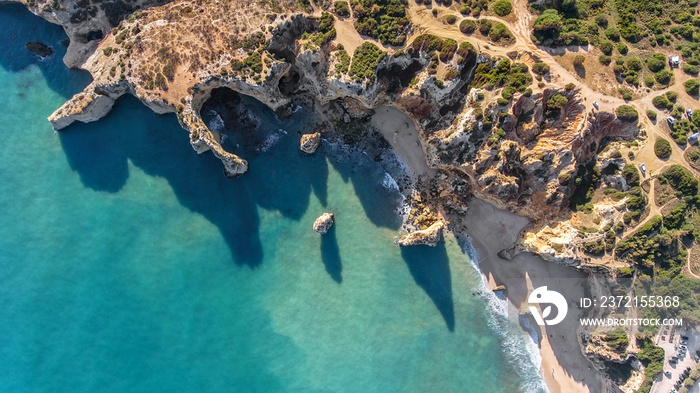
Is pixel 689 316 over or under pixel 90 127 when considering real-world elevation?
under

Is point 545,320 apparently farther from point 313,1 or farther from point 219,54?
point 219,54

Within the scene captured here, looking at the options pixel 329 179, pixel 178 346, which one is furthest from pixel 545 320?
pixel 178 346

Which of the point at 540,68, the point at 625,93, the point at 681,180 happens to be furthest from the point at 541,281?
the point at 540,68

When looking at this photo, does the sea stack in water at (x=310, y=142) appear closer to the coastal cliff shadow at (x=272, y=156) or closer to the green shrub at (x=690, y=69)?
the coastal cliff shadow at (x=272, y=156)

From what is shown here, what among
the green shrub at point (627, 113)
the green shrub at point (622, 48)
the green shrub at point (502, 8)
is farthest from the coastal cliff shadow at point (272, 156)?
the green shrub at point (622, 48)

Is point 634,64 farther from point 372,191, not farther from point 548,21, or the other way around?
point 372,191

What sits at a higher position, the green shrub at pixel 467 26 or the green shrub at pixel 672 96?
the green shrub at pixel 467 26
